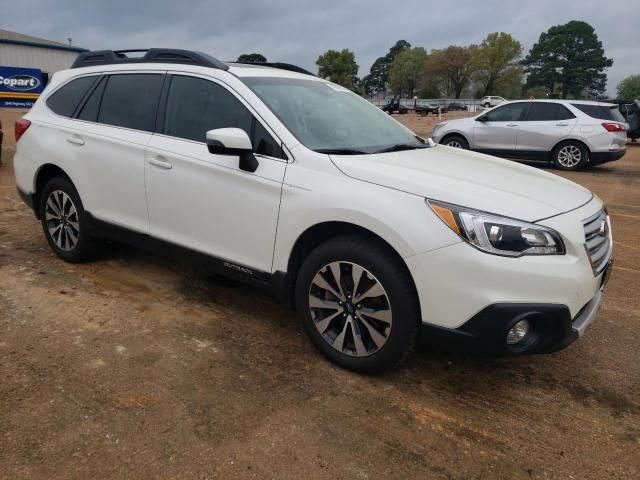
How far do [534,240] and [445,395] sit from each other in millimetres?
976

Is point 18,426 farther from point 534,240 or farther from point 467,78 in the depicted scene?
point 467,78

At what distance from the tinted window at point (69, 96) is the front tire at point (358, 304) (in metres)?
2.71

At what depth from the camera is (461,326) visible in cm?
250

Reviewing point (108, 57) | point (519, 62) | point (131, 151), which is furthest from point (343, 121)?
point (519, 62)

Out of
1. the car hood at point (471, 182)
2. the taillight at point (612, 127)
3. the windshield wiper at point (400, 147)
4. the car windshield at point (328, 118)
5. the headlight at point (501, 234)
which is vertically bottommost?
the headlight at point (501, 234)

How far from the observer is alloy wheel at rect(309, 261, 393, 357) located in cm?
272

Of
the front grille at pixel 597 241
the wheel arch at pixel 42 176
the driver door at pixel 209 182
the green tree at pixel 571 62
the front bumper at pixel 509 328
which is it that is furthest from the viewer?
the green tree at pixel 571 62

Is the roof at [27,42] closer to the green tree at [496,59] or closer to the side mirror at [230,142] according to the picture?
the side mirror at [230,142]

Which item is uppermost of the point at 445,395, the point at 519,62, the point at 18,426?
the point at 519,62

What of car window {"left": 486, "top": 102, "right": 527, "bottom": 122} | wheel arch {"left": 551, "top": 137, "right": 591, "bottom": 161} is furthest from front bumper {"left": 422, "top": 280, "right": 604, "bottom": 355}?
car window {"left": 486, "top": 102, "right": 527, "bottom": 122}

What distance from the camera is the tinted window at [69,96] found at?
14.2ft

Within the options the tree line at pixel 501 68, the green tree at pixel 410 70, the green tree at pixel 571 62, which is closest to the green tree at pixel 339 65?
the tree line at pixel 501 68

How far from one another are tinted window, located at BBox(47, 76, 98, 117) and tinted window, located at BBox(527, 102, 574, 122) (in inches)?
398

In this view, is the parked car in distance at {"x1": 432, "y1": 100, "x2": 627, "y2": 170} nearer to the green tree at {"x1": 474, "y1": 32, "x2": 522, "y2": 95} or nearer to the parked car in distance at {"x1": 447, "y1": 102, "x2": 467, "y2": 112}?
the parked car in distance at {"x1": 447, "y1": 102, "x2": 467, "y2": 112}
